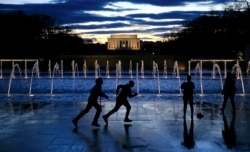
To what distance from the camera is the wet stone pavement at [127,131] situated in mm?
10406

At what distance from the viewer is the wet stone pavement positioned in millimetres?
10406

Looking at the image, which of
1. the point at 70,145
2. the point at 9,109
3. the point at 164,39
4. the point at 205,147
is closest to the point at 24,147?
the point at 70,145

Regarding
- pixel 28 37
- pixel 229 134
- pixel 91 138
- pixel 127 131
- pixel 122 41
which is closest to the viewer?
pixel 91 138

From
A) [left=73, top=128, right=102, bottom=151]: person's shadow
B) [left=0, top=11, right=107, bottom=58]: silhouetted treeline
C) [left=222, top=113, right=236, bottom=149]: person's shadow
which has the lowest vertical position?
[left=222, top=113, right=236, bottom=149]: person's shadow

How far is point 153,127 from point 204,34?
255ft

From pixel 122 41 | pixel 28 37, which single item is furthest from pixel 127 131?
pixel 122 41

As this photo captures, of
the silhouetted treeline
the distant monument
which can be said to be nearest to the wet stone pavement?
the silhouetted treeline

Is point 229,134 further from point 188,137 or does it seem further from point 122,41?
point 122,41

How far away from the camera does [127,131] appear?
12562 mm

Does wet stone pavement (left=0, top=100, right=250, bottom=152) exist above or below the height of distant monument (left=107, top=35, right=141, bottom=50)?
below

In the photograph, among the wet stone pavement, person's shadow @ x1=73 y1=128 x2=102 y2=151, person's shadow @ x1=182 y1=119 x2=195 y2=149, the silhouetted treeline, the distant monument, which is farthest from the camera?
the distant monument

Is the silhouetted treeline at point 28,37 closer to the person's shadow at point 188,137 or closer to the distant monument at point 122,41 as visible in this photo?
the distant monument at point 122,41

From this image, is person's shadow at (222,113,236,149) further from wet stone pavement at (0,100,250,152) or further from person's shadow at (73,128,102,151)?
person's shadow at (73,128,102,151)

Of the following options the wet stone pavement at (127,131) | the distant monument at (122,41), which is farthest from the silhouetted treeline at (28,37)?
the wet stone pavement at (127,131)
